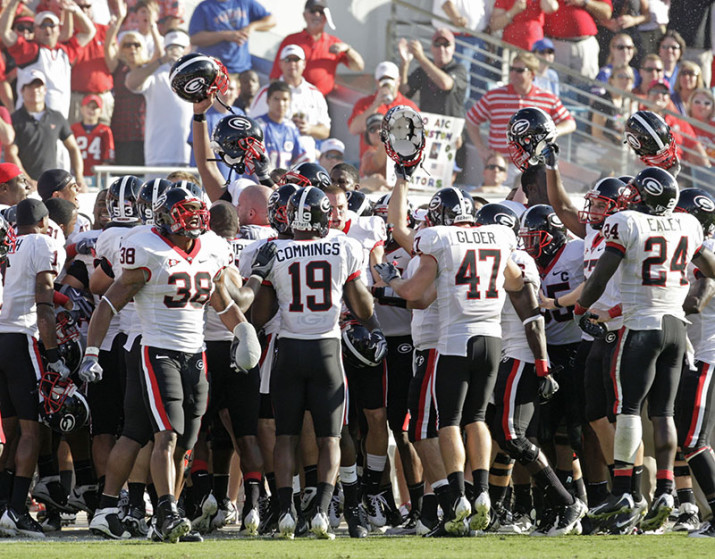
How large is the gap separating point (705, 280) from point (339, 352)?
7.39ft

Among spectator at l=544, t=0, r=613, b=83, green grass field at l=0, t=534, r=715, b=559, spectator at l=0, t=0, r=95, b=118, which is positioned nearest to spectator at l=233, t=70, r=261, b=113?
spectator at l=0, t=0, r=95, b=118

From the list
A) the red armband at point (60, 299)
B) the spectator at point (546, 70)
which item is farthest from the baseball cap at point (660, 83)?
the red armband at point (60, 299)

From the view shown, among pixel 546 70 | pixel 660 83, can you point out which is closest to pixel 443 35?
pixel 546 70

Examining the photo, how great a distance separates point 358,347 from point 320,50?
23.6 ft

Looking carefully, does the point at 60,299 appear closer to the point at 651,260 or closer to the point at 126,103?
the point at 651,260

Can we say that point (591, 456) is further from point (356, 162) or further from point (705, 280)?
point (356, 162)

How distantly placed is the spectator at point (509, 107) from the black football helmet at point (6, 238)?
6.80m

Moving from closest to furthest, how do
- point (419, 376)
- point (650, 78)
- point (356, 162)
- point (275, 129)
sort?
point (419, 376)
point (275, 129)
point (356, 162)
point (650, 78)

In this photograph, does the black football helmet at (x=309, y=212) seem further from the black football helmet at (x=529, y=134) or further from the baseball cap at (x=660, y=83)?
the baseball cap at (x=660, y=83)

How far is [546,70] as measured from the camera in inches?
554

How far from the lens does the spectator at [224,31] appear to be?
44.1ft

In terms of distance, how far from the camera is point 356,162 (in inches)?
546

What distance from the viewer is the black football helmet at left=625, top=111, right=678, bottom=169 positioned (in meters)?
8.35

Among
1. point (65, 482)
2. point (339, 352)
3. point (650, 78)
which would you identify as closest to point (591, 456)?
point (339, 352)
